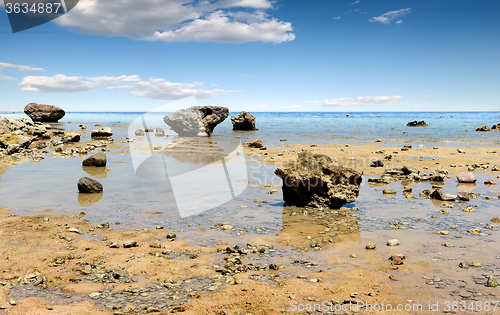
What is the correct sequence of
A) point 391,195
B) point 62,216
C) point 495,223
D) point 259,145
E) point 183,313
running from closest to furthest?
point 183,313 < point 495,223 < point 62,216 < point 391,195 < point 259,145

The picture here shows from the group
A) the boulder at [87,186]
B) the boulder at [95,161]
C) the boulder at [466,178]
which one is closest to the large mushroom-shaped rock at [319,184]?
the boulder at [466,178]

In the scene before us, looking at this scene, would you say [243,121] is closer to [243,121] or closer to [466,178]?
[243,121]

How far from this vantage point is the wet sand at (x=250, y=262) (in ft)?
12.7

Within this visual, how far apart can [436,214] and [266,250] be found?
4.70m

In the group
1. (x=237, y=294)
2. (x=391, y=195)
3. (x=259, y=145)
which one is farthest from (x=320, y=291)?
(x=259, y=145)

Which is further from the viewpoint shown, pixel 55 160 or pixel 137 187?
pixel 55 160

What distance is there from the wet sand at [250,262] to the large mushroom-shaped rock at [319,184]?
0.39 metres

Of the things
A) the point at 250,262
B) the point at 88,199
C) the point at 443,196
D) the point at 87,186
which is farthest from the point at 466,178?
the point at 87,186

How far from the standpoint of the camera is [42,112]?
4406 cm

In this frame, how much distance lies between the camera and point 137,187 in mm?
9922

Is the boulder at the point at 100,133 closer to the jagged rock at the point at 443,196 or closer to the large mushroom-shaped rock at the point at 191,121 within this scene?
the large mushroom-shaped rock at the point at 191,121

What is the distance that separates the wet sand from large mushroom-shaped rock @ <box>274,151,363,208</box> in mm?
390

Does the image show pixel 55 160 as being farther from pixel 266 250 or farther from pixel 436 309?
pixel 436 309

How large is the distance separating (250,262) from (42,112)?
5050cm
